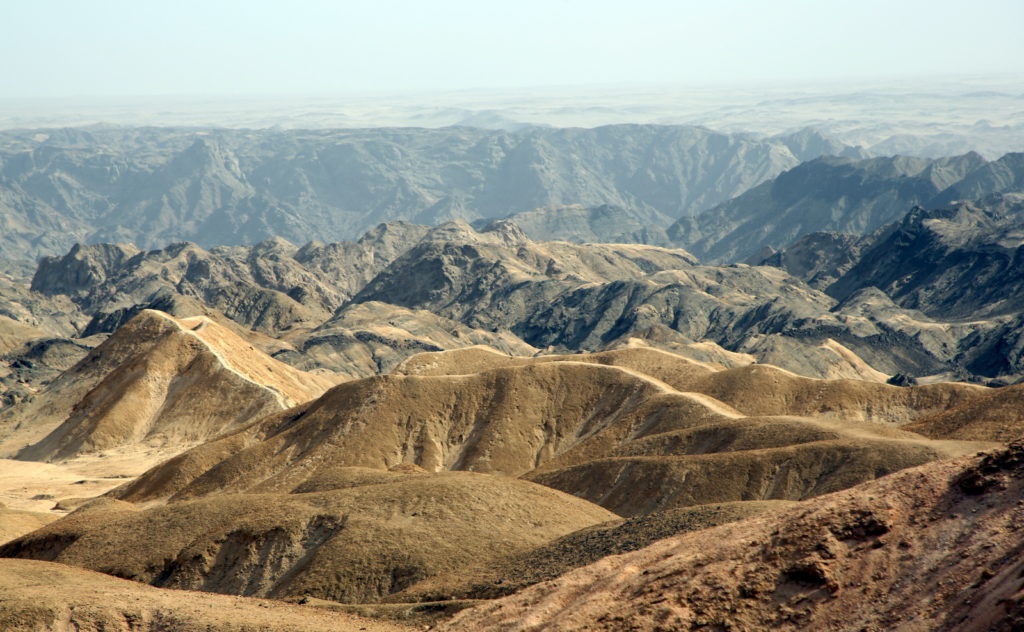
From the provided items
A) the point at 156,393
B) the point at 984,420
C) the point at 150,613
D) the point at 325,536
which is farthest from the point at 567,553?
the point at 156,393

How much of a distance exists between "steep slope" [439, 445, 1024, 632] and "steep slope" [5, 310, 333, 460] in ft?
284

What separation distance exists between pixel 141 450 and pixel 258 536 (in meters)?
66.0

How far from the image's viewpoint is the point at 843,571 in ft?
105

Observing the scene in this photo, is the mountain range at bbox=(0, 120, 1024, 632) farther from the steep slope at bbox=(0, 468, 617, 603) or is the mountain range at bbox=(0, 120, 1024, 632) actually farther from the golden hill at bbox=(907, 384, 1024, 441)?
the golden hill at bbox=(907, 384, 1024, 441)

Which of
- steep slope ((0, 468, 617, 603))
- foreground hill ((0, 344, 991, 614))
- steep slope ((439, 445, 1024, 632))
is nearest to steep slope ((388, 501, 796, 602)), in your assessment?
foreground hill ((0, 344, 991, 614))

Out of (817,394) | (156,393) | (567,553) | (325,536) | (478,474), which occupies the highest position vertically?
(567,553)

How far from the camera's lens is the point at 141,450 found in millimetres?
116188

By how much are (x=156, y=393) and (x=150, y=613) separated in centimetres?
8727

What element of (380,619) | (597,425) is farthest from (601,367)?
(380,619)

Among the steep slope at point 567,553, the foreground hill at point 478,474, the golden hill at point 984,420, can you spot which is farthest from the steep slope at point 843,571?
the golden hill at point 984,420

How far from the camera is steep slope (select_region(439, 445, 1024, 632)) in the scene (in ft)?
97.7

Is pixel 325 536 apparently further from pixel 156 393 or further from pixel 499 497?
pixel 156 393

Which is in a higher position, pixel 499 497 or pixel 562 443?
pixel 499 497

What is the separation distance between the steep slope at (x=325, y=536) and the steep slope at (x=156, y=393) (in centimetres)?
5730
